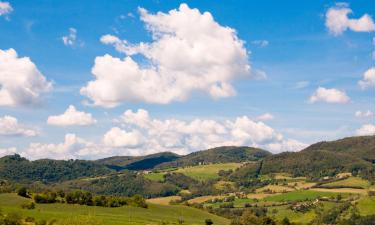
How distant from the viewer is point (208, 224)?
197 meters

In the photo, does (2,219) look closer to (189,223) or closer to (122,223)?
(122,223)

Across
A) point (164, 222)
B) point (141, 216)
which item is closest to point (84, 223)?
point (164, 222)

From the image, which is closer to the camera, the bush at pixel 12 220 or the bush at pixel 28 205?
the bush at pixel 12 220

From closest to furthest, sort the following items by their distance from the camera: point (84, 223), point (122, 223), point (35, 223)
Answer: point (84, 223), point (35, 223), point (122, 223)

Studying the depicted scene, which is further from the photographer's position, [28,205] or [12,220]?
[28,205]

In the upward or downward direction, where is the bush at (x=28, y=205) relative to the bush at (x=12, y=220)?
upward

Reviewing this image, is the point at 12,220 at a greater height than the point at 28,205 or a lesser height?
lesser

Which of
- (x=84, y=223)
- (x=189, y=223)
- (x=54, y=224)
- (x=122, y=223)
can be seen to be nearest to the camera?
(x=84, y=223)

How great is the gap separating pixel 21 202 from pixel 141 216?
48668 millimetres

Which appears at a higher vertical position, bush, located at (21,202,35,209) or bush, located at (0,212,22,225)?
bush, located at (21,202,35,209)

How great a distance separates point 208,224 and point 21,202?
75.9 metres

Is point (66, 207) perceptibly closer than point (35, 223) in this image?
No

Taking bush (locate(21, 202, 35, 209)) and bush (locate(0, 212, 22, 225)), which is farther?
bush (locate(21, 202, 35, 209))

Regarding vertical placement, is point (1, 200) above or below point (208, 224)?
above
